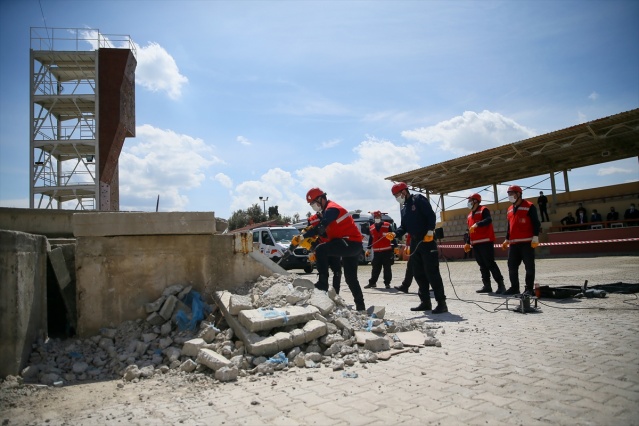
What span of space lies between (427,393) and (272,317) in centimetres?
180

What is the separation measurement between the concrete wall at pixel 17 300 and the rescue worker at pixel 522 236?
7.11 metres

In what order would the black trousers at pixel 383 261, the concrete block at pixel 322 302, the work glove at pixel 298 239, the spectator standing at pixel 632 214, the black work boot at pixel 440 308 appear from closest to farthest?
the concrete block at pixel 322 302
the black work boot at pixel 440 308
the work glove at pixel 298 239
the black trousers at pixel 383 261
the spectator standing at pixel 632 214

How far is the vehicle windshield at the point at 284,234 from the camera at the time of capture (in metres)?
16.3

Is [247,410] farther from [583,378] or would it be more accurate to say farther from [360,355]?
[583,378]

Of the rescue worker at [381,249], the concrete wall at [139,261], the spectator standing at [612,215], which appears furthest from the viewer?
the spectator standing at [612,215]

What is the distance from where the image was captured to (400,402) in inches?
116

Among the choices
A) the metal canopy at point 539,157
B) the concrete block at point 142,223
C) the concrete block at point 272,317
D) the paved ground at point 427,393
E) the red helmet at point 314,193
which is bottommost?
the paved ground at point 427,393

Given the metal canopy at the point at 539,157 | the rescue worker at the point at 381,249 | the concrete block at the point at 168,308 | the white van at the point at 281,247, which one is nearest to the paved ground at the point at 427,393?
the concrete block at the point at 168,308

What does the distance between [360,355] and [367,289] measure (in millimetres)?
6442

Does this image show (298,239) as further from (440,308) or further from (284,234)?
(284,234)

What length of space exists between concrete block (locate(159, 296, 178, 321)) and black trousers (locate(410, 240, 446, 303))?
376 cm

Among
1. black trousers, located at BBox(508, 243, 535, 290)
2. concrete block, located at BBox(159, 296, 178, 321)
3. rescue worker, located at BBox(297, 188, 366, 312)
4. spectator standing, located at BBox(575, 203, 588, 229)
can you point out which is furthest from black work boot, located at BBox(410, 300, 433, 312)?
spectator standing, located at BBox(575, 203, 588, 229)

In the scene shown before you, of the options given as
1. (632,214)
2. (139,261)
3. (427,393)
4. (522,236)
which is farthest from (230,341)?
(632,214)

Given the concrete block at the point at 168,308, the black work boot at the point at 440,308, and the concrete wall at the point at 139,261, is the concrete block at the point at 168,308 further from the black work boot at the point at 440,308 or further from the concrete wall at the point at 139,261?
the black work boot at the point at 440,308
